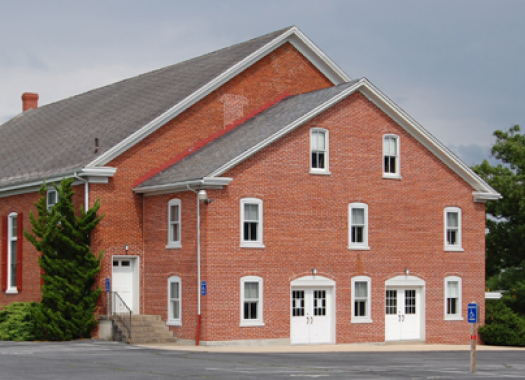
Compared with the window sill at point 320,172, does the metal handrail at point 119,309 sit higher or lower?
lower

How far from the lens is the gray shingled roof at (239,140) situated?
3566 cm

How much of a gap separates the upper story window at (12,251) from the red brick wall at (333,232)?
25.3 ft

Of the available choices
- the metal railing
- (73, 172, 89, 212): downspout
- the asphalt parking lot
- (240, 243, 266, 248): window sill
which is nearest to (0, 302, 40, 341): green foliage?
the asphalt parking lot

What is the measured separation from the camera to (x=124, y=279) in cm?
3769

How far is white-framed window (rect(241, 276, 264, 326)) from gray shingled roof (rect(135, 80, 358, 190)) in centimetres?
431

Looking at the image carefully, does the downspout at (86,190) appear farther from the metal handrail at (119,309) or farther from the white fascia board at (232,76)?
the metal handrail at (119,309)

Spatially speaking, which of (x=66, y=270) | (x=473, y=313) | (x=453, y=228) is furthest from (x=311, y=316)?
(x=473, y=313)

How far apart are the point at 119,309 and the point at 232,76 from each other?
10.9m

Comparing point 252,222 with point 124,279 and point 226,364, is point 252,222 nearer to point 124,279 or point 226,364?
point 124,279

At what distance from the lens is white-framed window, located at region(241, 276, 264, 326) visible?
34.9 m

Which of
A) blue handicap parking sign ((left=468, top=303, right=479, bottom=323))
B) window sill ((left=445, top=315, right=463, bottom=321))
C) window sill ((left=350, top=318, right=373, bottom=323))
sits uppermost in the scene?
blue handicap parking sign ((left=468, top=303, right=479, bottom=323))

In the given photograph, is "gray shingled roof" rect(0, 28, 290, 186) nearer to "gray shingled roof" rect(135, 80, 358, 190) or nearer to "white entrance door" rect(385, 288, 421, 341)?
"gray shingled roof" rect(135, 80, 358, 190)

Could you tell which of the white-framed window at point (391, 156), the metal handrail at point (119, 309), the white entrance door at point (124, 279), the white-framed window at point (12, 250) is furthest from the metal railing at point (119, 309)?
the white-framed window at point (391, 156)

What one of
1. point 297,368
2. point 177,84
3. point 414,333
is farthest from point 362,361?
point 177,84
